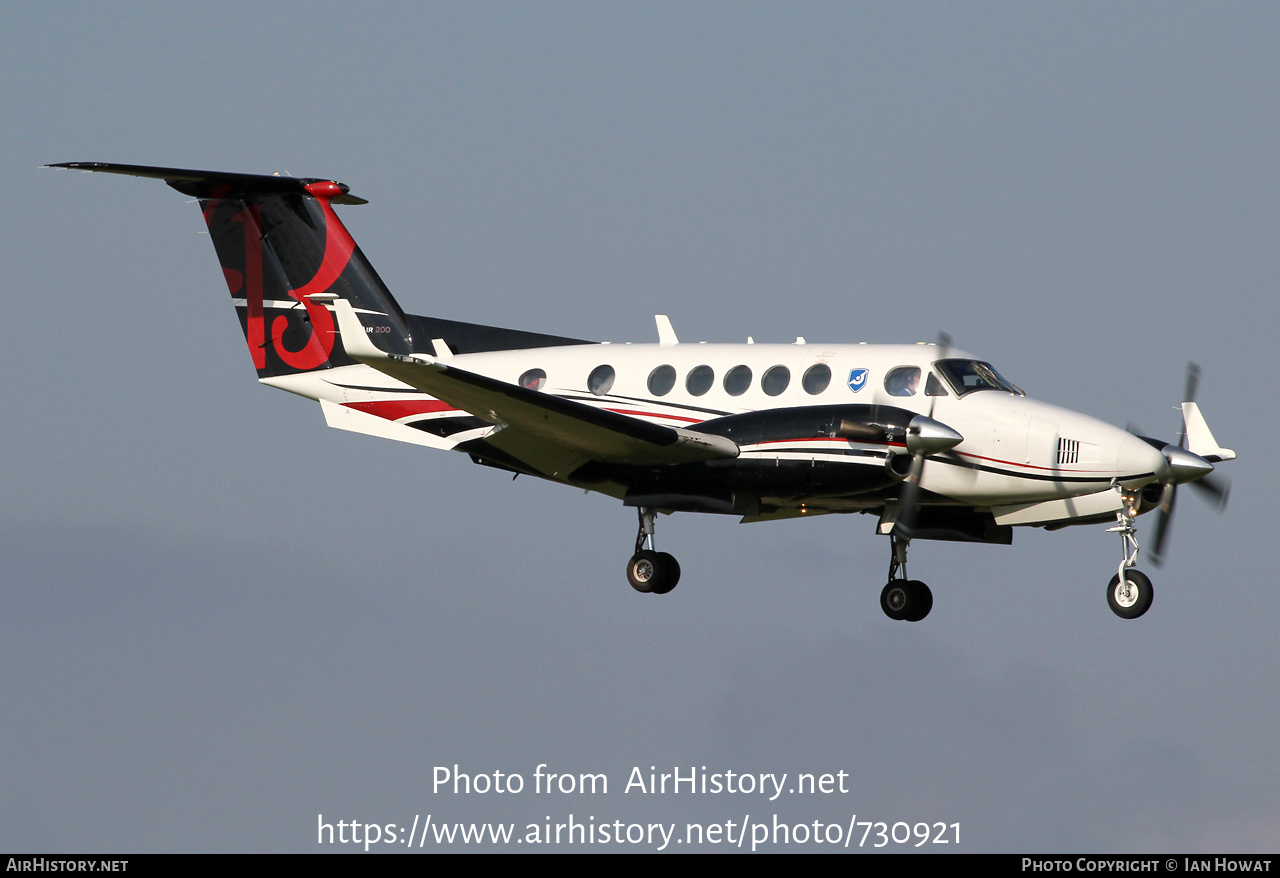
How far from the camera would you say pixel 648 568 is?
846 inches

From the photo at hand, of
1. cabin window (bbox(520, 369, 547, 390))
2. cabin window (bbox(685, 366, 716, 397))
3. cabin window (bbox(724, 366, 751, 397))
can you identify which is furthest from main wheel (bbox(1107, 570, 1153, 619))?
cabin window (bbox(520, 369, 547, 390))

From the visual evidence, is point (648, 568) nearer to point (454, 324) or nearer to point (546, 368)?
point (546, 368)

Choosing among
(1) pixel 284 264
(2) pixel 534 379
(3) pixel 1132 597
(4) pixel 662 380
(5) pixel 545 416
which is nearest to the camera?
(3) pixel 1132 597

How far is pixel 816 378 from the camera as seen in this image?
790 inches

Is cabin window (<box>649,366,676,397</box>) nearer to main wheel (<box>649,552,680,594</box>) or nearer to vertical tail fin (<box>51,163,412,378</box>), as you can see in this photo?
main wheel (<box>649,552,680,594</box>)

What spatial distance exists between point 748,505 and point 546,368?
11.8 feet

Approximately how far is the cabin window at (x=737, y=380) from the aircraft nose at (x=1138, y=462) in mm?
4586

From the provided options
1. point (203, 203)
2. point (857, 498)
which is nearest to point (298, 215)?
point (203, 203)

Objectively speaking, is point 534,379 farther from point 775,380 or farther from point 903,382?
point 903,382

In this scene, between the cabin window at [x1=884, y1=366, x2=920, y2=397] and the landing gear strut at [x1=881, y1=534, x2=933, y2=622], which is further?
the landing gear strut at [x1=881, y1=534, x2=933, y2=622]

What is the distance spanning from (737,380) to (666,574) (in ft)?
9.23

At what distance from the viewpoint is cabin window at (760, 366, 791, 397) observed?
20266 mm

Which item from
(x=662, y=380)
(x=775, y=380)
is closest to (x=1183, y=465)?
(x=775, y=380)

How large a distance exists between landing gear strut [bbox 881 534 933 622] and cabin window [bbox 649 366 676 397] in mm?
3615
